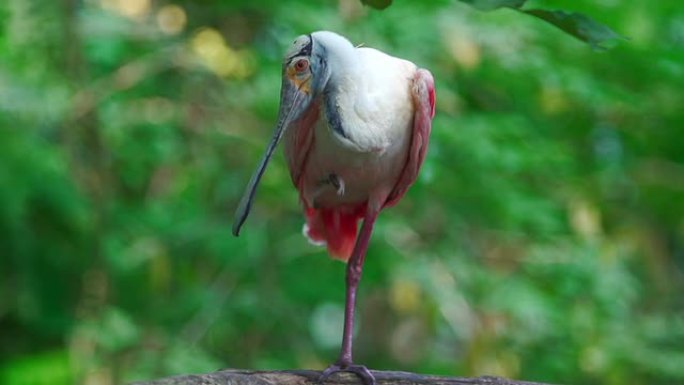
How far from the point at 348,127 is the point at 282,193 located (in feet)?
11.8

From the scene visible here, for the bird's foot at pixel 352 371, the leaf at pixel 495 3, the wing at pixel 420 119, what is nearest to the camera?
the leaf at pixel 495 3

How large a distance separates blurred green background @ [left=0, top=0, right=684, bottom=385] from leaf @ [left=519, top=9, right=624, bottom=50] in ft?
12.4

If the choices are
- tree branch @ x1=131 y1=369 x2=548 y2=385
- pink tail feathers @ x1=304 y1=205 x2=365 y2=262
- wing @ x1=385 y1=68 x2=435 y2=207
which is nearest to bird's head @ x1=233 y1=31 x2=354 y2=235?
wing @ x1=385 y1=68 x2=435 y2=207

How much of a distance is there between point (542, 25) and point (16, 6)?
114 inches

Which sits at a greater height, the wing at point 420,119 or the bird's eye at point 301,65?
the bird's eye at point 301,65

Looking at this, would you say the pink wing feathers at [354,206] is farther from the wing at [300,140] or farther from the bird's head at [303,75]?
the bird's head at [303,75]

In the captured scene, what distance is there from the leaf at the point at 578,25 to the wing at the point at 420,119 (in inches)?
44.1

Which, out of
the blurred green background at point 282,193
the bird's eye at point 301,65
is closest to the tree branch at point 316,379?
the bird's eye at point 301,65

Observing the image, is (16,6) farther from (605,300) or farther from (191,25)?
(605,300)

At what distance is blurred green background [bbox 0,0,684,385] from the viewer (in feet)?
22.1

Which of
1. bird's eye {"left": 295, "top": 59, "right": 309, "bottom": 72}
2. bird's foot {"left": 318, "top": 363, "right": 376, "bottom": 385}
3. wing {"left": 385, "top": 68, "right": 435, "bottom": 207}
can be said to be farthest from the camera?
wing {"left": 385, "top": 68, "right": 435, "bottom": 207}

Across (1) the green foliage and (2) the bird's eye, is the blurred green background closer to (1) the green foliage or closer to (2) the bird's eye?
(2) the bird's eye

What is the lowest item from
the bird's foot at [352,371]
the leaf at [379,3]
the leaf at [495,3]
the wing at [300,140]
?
the bird's foot at [352,371]

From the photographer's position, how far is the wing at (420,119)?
3695 mm
